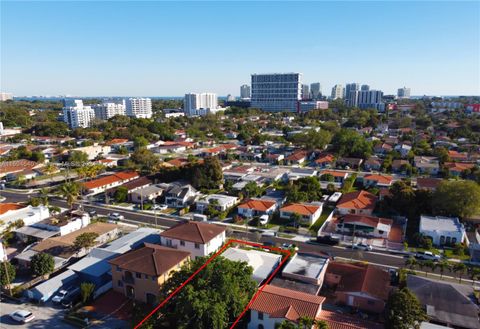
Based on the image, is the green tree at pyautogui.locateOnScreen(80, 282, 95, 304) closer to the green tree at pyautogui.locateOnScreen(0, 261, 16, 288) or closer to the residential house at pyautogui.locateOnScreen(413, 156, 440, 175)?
the green tree at pyautogui.locateOnScreen(0, 261, 16, 288)

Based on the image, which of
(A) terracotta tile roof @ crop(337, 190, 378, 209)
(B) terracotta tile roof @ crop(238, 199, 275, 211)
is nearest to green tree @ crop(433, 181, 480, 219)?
(A) terracotta tile roof @ crop(337, 190, 378, 209)

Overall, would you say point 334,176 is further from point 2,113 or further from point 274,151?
point 2,113

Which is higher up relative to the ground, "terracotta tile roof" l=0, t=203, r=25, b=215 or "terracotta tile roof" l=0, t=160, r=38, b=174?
"terracotta tile roof" l=0, t=160, r=38, b=174

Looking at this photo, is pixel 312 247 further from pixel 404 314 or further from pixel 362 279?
pixel 404 314

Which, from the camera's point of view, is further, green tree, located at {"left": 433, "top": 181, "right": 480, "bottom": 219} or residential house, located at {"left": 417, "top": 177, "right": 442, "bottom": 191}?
residential house, located at {"left": 417, "top": 177, "right": 442, "bottom": 191}

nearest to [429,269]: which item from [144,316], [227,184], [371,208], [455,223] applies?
[455,223]

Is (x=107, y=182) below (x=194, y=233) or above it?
below

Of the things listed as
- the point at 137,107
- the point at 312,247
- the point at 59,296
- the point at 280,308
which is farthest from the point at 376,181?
the point at 137,107
